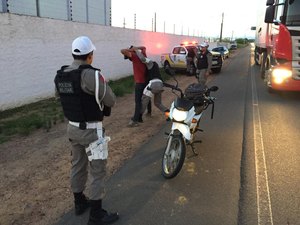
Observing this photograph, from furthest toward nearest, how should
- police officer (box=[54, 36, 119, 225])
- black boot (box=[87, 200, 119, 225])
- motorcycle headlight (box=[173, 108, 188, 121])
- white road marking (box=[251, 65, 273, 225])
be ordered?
1. motorcycle headlight (box=[173, 108, 188, 121])
2. white road marking (box=[251, 65, 273, 225])
3. black boot (box=[87, 200, 119, 225])
4. police officer (box=[54, 36, 119, 225])

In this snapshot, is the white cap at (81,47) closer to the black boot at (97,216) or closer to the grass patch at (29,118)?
the black boot at (97,216)

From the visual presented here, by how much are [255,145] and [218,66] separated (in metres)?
15.9

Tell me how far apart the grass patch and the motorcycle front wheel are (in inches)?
130

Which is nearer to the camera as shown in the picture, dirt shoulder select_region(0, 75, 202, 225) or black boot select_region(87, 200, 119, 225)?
black boot select_region(87, 200, 119, 225)

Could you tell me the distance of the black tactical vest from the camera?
11.3 feet

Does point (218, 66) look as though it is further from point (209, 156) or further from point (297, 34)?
point (209, 156)

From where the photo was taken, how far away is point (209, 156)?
19.4ft

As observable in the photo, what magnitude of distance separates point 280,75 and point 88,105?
30.3 feet

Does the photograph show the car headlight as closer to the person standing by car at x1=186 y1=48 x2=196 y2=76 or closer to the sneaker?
the sneaker

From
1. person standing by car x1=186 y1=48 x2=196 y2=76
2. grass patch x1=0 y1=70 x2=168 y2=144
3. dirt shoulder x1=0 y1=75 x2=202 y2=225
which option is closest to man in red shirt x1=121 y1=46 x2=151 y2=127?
dirt shoulder x1=0 y1=75 x2=202 y2=225

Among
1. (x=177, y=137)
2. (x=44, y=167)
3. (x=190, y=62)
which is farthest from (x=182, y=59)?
(x=177, y=137)

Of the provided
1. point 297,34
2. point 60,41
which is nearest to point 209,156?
point 297,34

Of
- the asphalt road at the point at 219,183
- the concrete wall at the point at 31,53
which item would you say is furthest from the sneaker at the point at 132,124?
the concrete wall at the point at 31,53

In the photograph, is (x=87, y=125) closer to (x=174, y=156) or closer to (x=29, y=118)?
(x=174, y=156)
